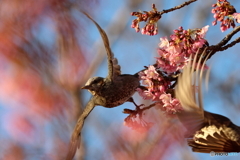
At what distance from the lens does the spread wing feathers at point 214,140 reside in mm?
1468

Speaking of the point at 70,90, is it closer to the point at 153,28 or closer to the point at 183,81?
the point at 153,28

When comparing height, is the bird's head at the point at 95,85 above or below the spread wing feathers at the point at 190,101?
above

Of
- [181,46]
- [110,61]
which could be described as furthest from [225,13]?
[110,61]

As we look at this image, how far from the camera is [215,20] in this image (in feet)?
7.12

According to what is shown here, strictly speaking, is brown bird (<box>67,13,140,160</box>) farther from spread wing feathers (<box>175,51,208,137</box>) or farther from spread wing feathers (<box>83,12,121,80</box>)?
spread wing feathers (<box>175,51,208,137</box>)

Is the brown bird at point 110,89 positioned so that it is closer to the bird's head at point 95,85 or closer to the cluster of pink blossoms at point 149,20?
the bird's head at point 95,85

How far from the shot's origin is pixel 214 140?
4.99ft

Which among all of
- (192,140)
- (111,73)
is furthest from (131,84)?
(192,140)

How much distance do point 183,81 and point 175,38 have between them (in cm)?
46

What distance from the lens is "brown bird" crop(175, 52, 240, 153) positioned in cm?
146

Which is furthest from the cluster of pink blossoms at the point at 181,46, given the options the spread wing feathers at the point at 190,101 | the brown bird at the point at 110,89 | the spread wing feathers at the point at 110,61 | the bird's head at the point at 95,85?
the bird's head at the point at 95,85

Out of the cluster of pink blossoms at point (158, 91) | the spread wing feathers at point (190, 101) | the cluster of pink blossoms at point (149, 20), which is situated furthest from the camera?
the cluster of pink blossoms at point (149, 20)

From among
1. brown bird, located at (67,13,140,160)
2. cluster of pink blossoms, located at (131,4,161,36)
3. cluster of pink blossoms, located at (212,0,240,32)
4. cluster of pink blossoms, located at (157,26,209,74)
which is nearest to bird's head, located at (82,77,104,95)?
brown bird, located at (67,13,140,160)

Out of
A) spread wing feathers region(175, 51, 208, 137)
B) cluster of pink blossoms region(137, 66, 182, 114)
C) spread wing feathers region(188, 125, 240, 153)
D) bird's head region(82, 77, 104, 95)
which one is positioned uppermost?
bird's head region(82, 77, 104, 95)
